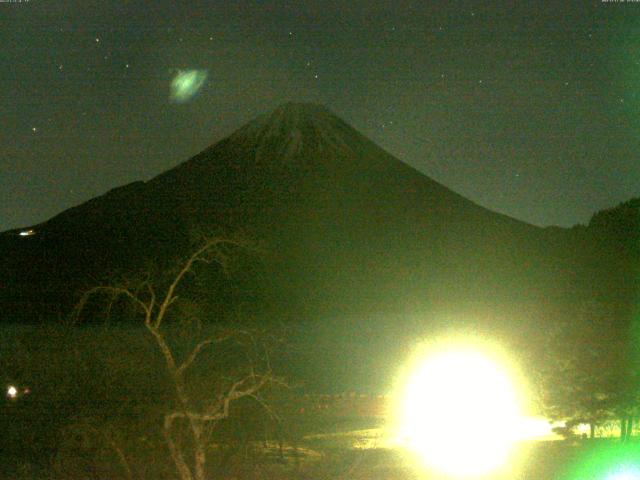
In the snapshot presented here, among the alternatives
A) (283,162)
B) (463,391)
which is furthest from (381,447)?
(283,162)

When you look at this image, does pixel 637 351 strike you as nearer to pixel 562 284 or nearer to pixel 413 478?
pixel 413 478

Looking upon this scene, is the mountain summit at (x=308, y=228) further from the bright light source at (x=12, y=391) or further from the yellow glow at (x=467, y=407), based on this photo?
the bright light source at (x=12, y=391)

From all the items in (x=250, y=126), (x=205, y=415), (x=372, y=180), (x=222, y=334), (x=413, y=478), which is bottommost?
(x=413, y=478)

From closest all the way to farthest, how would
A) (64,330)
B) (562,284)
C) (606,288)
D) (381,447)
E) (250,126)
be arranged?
1. (64,330)
2. (606,288)
3. (381,447)
4. (562,284)
5. (250,126)

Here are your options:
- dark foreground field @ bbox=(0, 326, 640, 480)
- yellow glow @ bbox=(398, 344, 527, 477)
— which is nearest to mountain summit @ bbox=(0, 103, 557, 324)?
yellow glow @ bbox=(398, 344, 527, 477)

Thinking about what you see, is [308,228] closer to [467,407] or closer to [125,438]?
[467,407]

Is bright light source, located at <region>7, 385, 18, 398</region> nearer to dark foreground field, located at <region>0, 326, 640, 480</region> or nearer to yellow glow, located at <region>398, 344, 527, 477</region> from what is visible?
dark foreground field, located at <region>0, 326, 640, 480</region>

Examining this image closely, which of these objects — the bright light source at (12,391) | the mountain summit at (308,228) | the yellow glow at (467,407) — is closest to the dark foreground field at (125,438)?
the bright light source at (12,391)

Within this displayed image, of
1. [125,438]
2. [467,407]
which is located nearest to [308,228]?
[467,407]
